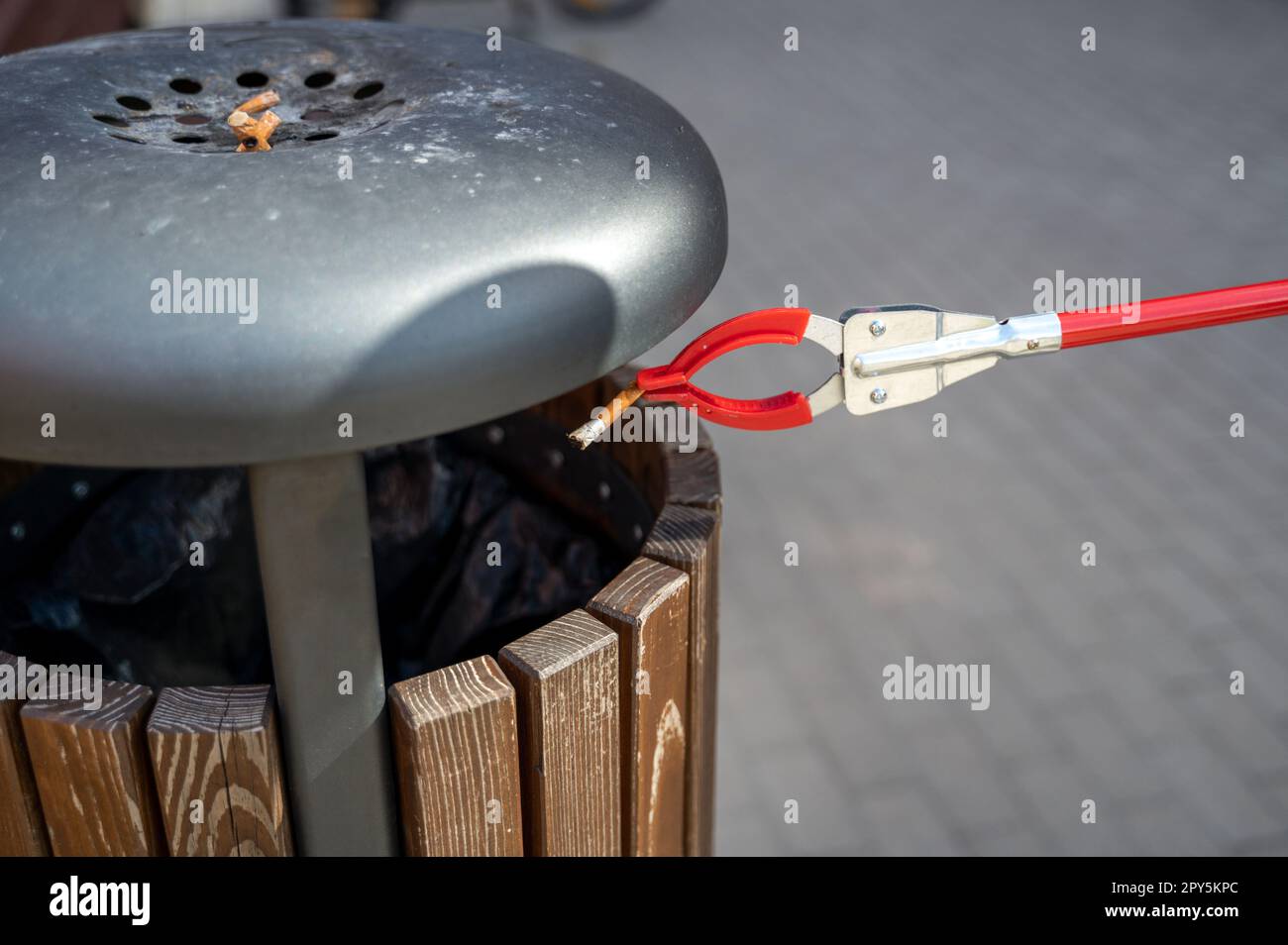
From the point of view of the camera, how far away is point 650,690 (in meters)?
1.22

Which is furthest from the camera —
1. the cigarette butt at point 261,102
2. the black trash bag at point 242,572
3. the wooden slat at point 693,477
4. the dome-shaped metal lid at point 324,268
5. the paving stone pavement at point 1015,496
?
the paving stone pavement at point 1015,496

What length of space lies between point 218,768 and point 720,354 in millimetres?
550

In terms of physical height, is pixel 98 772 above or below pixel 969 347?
below

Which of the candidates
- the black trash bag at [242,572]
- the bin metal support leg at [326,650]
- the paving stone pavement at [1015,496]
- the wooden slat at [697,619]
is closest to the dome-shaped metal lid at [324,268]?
the bin metal support leg at [326,650]

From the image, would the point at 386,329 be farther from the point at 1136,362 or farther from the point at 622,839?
the point at 1136,362

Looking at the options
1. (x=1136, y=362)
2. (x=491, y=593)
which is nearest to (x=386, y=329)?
(x=491, y=593)

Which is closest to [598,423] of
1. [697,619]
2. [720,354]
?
[720,354]

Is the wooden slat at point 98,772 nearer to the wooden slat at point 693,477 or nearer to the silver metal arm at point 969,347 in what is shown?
the wooden slat at point 693,477

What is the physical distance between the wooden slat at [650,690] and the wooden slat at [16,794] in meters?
0.50

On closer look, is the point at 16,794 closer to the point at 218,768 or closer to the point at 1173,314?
the point at 218,768

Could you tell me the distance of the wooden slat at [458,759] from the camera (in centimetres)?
108

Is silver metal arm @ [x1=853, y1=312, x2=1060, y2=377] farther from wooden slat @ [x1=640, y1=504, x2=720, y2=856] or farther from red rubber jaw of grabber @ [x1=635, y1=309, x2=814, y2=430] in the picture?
wooden slat @ [x1=640, y1=504, x2=720, y2=856]

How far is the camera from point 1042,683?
2494 mm
